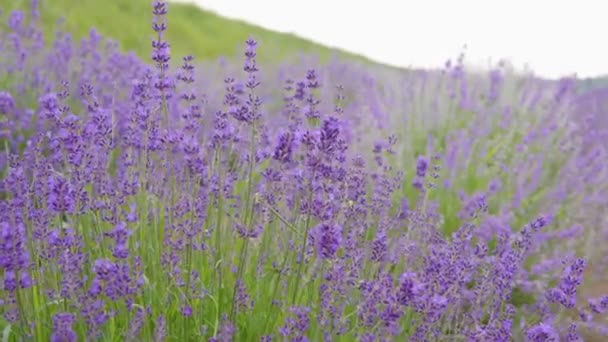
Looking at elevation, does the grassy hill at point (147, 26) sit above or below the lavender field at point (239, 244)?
above

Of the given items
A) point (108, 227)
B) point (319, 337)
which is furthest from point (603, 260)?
point (108, 227)

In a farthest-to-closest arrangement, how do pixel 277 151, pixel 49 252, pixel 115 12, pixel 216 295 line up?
pixel 115 12
pixel 216 295
pixel 49 252
pixel 277 151

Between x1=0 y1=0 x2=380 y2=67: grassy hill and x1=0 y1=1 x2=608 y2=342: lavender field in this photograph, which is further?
x1=0 y1=0 x2=380 y2=67: grassy hill

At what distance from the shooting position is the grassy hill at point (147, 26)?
488 inches

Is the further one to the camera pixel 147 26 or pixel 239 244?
pixel 147 26

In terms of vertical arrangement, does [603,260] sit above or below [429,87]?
below

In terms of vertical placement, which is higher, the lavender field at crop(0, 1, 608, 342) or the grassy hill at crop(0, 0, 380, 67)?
the grassy hill at crop(0, 0, 380, 67)

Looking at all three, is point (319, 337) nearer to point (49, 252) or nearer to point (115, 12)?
point (49, 252)

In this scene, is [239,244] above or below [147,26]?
below

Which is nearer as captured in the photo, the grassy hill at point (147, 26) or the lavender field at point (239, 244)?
the lavender field at point (239, 244)

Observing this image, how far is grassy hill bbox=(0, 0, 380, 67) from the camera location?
12.4 meters

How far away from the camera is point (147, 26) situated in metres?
14.5

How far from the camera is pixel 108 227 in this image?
2.77 metres

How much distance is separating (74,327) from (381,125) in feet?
13.6
